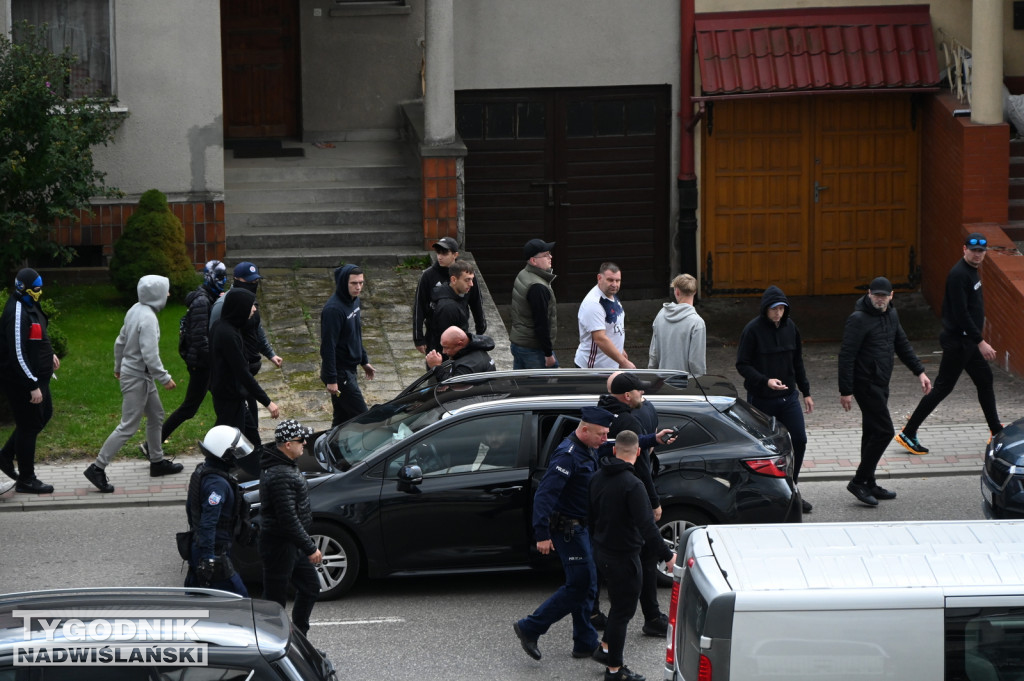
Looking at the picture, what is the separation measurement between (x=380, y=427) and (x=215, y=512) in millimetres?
2055

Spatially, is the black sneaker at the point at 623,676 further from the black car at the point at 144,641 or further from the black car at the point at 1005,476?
the black car at the point at 1005,476

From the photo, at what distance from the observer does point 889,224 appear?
65.6 feet

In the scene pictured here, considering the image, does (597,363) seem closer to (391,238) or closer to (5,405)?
(5,405)

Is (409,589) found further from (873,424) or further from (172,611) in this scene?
(873,424)

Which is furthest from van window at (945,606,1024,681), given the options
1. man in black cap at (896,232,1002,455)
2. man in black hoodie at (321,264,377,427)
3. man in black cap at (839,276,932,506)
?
man in black cap at (896,232,1002,455)

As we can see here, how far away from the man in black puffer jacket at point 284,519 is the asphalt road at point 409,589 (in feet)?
1.98

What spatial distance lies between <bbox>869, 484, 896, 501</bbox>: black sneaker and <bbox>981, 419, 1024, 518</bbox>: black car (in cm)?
130

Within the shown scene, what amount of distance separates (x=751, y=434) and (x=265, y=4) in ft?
44.3

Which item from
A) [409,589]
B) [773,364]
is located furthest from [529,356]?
[409,589]

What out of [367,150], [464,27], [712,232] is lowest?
[712,232]

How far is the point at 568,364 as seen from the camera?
1684 cm

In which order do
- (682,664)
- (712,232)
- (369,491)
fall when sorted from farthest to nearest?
(712,232) < (369,491) < (682,664)

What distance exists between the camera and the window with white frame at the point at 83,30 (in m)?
17.8

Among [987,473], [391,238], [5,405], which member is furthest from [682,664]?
[391,238]
